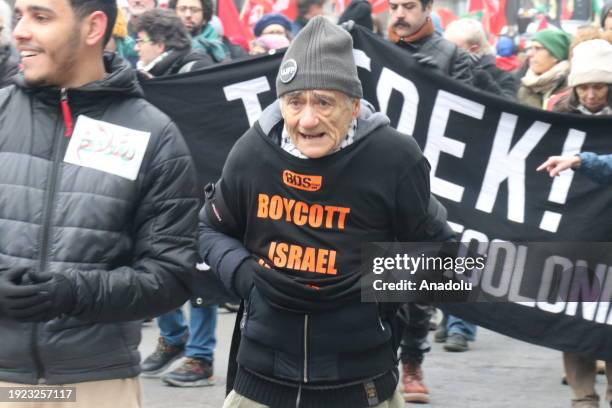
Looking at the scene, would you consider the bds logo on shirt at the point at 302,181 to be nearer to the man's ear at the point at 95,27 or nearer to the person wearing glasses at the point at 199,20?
the man's ear at the point at 95,27

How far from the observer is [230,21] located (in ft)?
45.5

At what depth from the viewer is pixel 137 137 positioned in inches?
140

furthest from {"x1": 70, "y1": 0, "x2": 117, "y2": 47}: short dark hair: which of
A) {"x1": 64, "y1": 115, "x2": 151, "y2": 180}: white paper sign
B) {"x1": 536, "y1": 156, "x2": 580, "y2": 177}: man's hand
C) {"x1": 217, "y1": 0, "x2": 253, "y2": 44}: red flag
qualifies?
{"x1": 217, "y1": 0, "x2": 253, "y2": 44}: red flag

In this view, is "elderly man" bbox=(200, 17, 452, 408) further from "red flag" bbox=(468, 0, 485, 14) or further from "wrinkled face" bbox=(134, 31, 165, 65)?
"red flag" bbox=(468, 0, 485, 14)

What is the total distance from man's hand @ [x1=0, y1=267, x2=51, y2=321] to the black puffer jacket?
13cm

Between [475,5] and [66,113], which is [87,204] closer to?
[66,113]

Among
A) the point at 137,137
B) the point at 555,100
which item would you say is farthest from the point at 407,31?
the point at 137,137

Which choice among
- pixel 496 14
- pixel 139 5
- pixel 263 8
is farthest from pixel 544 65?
pixel 496 14

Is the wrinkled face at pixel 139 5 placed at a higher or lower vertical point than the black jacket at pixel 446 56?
lower

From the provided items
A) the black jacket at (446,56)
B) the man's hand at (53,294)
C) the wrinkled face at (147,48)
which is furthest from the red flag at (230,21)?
the man's hand at (53,294)

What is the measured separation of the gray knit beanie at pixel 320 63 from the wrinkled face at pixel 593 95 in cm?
314

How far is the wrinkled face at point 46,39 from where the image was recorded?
352 cm

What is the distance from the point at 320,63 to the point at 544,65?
6.04 metres

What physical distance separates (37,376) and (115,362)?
22 centimetres
